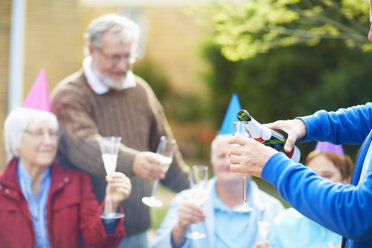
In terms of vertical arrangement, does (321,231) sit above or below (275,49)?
below

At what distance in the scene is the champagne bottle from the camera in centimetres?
196

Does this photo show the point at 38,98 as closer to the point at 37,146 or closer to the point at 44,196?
the point at 37,146

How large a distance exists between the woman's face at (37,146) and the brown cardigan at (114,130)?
165 mm

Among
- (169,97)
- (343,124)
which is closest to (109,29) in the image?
(343,124)

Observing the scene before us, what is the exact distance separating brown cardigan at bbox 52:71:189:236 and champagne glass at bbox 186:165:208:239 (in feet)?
1.57

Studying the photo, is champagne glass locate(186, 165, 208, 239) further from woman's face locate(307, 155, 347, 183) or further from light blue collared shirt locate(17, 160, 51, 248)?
light blue collared shirt locate(17, 160, 51, 248)

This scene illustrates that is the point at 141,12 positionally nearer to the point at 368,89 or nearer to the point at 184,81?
the point at 184,81

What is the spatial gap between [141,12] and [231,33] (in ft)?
35.5

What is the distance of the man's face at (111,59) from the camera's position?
3361 mm

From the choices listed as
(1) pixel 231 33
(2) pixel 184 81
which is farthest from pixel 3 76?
(2) pixel 184 81

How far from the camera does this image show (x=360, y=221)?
159 cm

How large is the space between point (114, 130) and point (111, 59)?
1.61 feet

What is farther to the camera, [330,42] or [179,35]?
[179,35]

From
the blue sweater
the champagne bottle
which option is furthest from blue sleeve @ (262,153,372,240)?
Answer: the champagne bottle
